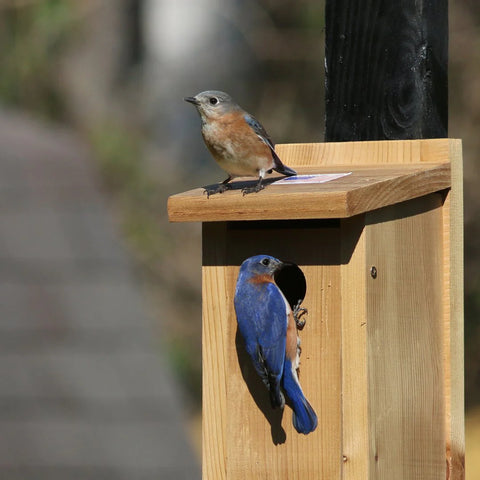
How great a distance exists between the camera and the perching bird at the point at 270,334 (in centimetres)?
276

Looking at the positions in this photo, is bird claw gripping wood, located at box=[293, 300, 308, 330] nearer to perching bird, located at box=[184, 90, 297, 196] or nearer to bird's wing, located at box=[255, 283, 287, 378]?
bird's wing, located at box=[255, 283, 287, 378]

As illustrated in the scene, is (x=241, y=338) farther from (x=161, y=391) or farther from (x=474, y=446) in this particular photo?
(x=474, y=446)

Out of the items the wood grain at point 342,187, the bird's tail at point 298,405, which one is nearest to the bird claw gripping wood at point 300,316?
the bird's tail at point 298,405

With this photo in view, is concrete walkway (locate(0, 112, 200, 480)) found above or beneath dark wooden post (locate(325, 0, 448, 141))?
beneath

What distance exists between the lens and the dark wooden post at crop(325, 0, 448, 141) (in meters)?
3.37

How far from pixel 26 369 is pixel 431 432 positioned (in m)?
2.94

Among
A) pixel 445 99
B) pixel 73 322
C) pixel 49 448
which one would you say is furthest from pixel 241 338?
pixel 73 322

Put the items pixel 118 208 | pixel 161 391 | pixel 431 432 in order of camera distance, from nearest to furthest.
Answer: pixel 431 432 < pixel 161 391 < pixel 118 208

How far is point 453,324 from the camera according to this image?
11.0 feet

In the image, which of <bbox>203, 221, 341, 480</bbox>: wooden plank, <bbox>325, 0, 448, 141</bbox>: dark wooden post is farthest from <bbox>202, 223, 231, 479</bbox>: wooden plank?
<bbox>325, 0, 448, 141</bbox>: dark wooden post

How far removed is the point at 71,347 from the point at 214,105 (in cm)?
267

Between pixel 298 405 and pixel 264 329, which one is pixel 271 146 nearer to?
pixel 264 329

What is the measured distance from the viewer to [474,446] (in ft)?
32.4

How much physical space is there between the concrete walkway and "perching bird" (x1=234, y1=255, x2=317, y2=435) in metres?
→ 2.56
